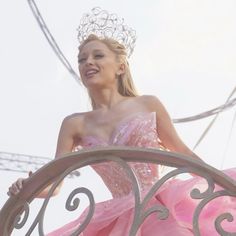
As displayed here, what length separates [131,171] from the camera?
4.35 ft

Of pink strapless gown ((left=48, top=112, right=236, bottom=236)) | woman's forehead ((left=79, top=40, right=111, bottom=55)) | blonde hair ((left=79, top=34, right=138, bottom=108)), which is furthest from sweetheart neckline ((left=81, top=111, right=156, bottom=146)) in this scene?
woman's forehead ((left=79, top=40, right=111, bottom=55))

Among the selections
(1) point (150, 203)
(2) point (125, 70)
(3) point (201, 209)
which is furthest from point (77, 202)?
(2) point (125, 70)

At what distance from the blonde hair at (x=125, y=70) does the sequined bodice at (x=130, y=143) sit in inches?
4.2

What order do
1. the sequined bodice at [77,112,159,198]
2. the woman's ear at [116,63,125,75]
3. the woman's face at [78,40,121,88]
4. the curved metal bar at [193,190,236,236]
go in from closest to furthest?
1. the curved metal bar at [193,190,236,236]
2. the sequined bodice at [77,112,159,198]
3. the woman's face at [78,40,121,88]
4. the woman's ear at [116,63,125,75]

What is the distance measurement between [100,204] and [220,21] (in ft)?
11.3

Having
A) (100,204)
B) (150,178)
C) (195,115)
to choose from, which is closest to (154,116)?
(150,178)

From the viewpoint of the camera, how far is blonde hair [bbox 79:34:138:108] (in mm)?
2064

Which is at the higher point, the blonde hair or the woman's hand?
the blonde hair

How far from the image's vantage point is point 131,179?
52.0 inches

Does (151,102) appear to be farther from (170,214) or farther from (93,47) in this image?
(170,214)

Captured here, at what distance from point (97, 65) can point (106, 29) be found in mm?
220

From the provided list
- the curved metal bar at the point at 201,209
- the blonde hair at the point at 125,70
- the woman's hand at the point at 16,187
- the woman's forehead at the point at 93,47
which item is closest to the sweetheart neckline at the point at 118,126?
the blonde hair at the point at 125,70

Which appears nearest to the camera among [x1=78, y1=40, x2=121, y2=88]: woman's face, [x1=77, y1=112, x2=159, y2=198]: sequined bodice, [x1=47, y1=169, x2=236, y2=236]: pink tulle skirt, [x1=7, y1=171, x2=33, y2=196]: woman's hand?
[x1=7, y1=171, x2=33, y2=196]: woman's hand

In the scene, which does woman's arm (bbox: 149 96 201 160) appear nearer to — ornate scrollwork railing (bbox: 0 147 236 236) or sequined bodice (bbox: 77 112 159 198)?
sequined bodice (bbox: 77 112 159 198)
